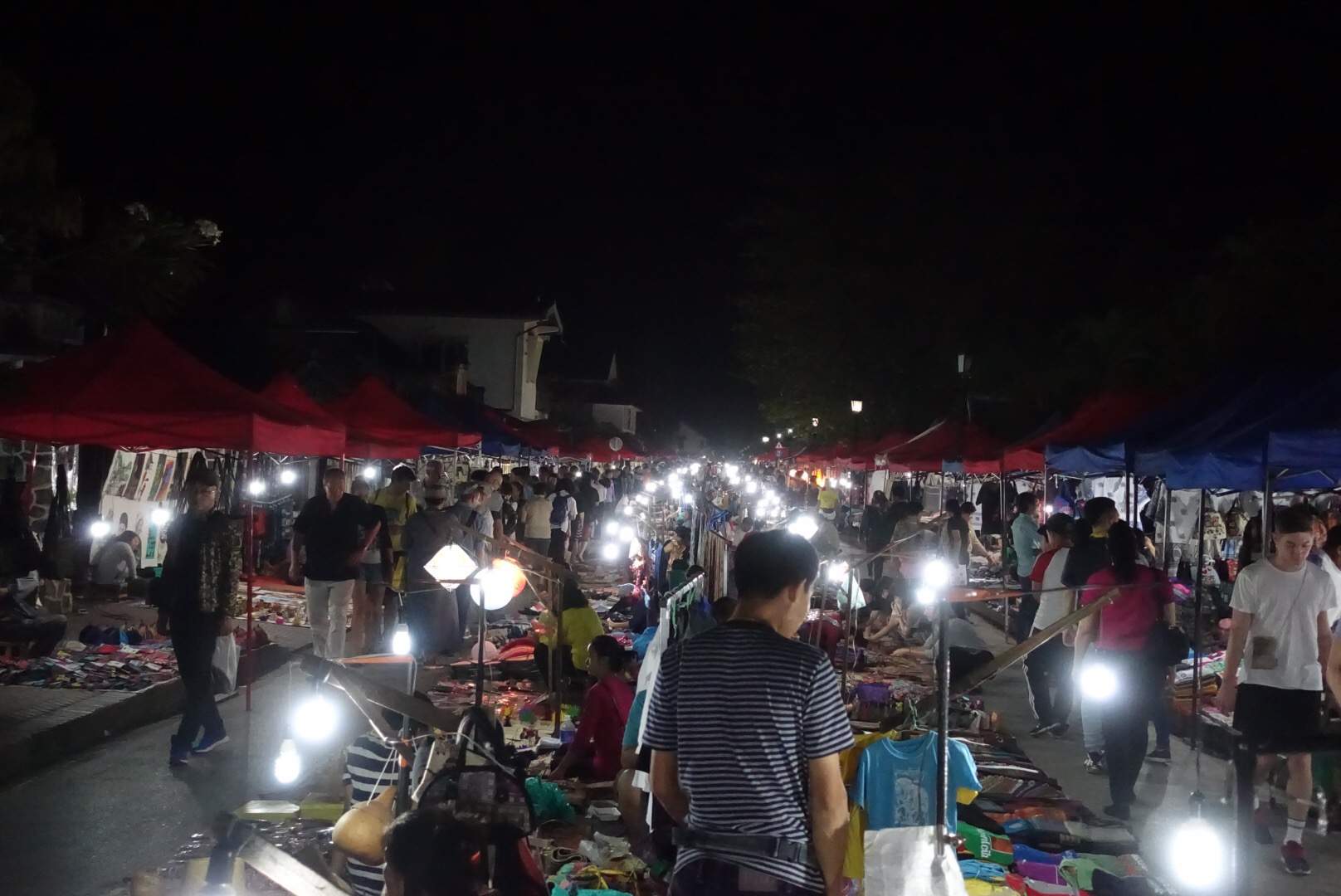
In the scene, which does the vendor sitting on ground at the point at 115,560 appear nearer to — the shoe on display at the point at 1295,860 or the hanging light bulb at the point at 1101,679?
the hanging light bulb at the point at 1101,679

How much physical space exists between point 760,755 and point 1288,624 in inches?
192

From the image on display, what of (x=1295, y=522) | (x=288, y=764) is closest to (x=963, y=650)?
(x=1295, y=522)

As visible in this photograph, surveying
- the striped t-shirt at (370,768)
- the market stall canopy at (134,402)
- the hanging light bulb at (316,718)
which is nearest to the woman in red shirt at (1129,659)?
the striped t-shirt at (370,768)

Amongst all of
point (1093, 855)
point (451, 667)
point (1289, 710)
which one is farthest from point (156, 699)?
point (1289, 710)

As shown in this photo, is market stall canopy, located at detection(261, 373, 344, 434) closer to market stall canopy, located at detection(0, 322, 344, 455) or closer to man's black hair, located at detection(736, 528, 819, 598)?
market stall canopy, located at detection(0, 322, 344, 455)

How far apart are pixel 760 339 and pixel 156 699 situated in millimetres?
40690

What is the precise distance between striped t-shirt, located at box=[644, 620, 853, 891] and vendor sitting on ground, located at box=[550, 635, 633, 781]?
4.31 metres

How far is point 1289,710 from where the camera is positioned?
638 centimetres

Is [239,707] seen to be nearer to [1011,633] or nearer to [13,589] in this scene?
[13,589]

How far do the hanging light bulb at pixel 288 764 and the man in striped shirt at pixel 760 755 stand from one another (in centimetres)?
470

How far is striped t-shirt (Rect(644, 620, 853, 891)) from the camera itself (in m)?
2.83

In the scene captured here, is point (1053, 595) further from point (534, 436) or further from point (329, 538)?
point (534, 436)

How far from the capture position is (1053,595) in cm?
920

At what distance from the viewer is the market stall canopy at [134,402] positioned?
8.87 metres
